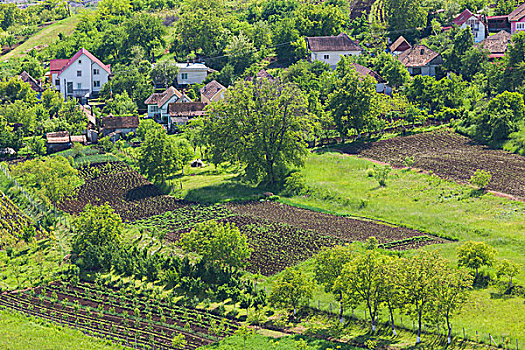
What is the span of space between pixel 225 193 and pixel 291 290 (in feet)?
93.2

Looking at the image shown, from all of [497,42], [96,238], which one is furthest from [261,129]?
[497,42]

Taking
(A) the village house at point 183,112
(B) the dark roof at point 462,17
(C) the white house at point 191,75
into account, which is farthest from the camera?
(B) the dark roof at point 462,17

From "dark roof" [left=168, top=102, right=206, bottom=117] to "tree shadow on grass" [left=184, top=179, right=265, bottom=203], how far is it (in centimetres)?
2737

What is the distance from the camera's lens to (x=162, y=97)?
11450 centimetres

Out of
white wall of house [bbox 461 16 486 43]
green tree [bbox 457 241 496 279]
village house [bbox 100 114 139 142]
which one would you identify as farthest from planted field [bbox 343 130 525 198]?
white wall of house [bbox 461 16 486 43]

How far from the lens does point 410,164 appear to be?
83875mm

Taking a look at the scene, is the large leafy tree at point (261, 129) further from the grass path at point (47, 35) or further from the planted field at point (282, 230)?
the grass path at point (47, 35)

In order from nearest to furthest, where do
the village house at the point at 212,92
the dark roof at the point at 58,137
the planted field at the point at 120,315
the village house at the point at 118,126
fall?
the planted field at the point at 120,315, the dark roof at the point at 58,137, the village house at the point at 118,126, the village house at the point at 212,92

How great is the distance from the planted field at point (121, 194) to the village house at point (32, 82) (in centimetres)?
3524

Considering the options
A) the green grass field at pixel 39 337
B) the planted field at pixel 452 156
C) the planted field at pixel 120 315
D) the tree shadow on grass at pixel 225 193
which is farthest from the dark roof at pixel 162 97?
the green grass field at pixel 39 337

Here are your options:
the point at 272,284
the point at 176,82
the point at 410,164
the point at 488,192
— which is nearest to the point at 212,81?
the point at 176,82

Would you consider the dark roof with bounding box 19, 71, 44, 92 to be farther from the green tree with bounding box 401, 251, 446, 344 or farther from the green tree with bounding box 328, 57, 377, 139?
the green tree with bounding box 401, 251, 446, 344

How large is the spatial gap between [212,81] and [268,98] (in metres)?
37.7

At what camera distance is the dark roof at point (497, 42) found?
11531 cm
